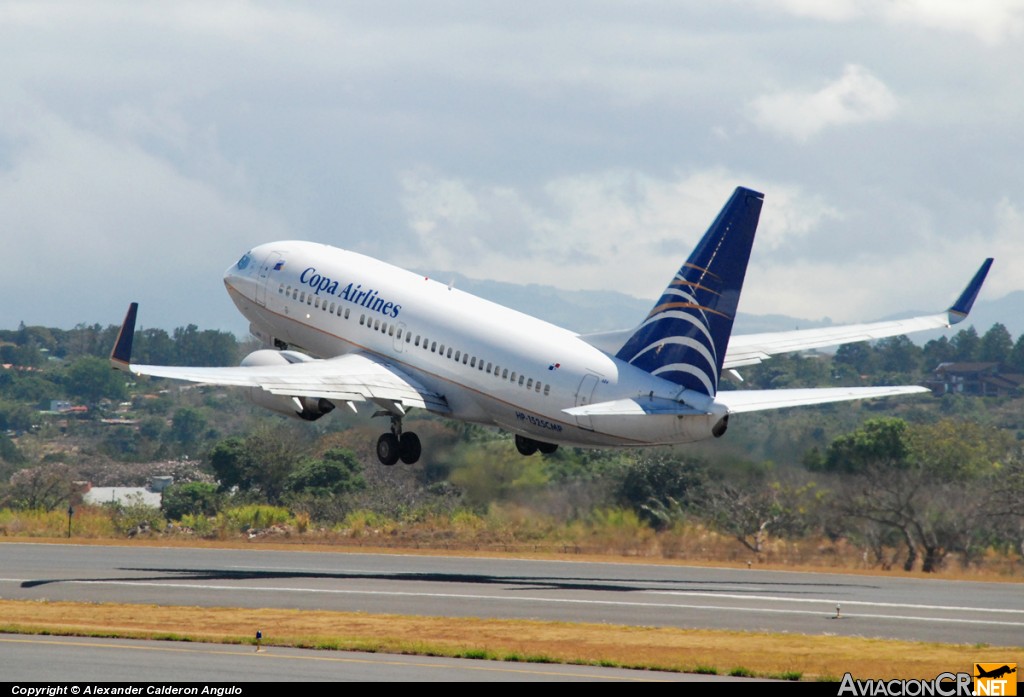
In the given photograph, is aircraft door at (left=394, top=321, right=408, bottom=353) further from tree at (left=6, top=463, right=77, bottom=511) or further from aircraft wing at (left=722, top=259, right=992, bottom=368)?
tree at (left=6, top=463, right=77, bottom=511)

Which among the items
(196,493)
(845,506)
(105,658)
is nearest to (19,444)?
(196,493)

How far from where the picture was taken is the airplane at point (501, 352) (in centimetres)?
5241

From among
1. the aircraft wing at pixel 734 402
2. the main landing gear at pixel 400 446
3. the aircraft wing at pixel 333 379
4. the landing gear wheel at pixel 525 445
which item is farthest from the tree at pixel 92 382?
the aircraft wing at pixel 734 402

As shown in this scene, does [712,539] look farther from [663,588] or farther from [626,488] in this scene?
[663,588]

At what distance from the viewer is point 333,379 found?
60.4m

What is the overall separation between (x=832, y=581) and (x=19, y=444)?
306 ft

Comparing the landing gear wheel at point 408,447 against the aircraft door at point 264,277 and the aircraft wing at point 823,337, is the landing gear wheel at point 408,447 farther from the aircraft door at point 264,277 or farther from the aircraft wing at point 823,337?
the aircraft wing at point 823,337

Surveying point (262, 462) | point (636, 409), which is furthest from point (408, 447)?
point (262, 462)

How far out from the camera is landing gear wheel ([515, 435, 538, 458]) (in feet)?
208

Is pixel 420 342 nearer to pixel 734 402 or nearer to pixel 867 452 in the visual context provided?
pixel 734 402

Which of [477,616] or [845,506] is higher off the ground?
[845,506]

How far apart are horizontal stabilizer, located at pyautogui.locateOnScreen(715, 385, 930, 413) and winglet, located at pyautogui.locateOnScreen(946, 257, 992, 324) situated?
8.40 m

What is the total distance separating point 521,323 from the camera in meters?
58.1

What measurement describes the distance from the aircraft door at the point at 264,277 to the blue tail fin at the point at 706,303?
66.1 ft
